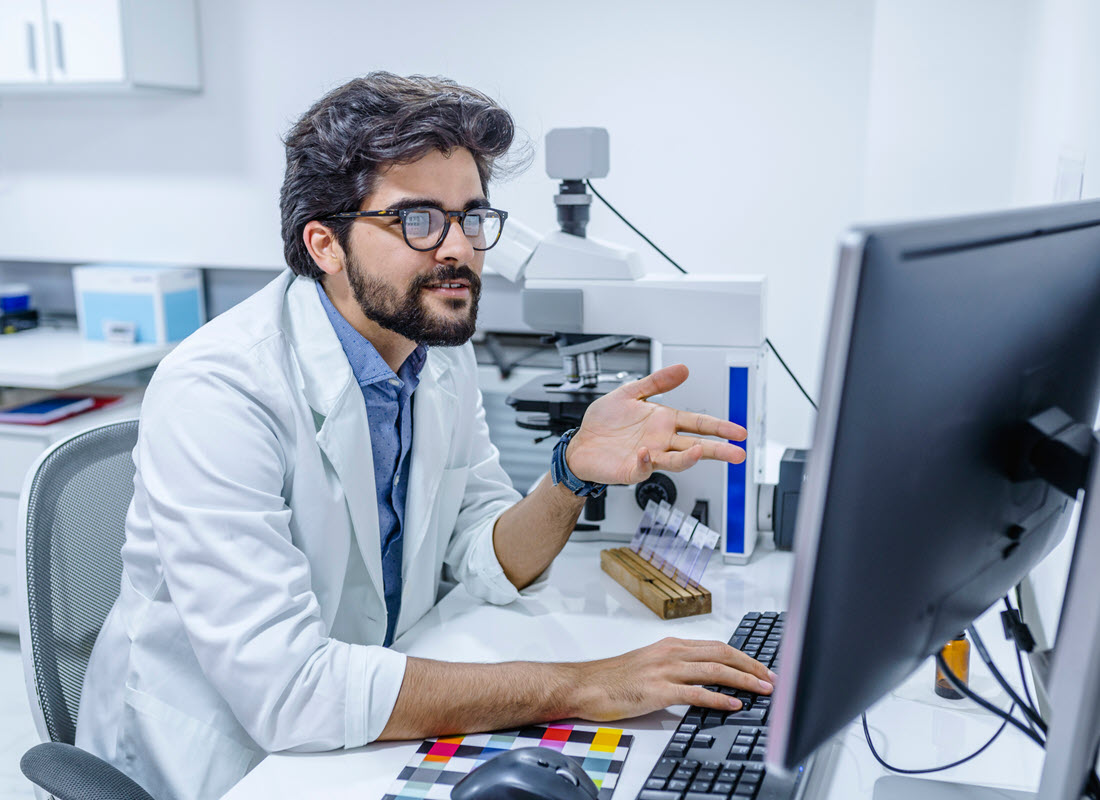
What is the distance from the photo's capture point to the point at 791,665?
0.54 metres

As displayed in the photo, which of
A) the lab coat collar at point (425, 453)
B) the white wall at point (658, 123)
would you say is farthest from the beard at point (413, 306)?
the white wall at point (658, 123)

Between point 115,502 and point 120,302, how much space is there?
6.00ft

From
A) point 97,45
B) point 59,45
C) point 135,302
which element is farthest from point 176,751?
point 59,45

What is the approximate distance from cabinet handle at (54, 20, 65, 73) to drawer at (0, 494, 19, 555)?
3.94ft

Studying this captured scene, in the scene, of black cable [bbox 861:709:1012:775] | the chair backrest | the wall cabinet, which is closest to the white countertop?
the wall cabinet

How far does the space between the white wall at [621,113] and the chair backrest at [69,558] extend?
1.48 metres

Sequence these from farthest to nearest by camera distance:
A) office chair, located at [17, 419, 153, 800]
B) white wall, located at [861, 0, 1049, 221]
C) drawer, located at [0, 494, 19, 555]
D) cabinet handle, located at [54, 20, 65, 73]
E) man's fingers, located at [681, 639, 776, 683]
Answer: cabinet handle, located at [54, 20, 65, 73] → drawer, located at [0, 494, 19, 555] → white wall, located at [861, 0, 1049, 221] → office chair, located at [17, 419, 153, 800] → man's fingers, located at [681, 639, 776, 683]

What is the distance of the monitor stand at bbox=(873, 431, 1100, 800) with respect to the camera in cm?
60

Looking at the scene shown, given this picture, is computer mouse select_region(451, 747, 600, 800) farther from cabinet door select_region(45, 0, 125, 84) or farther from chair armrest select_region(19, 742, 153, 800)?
cabinet door select_region(45, 0, 125, 84)

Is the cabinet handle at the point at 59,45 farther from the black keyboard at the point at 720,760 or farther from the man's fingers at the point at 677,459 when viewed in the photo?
the black keyboard at the point at 720,760

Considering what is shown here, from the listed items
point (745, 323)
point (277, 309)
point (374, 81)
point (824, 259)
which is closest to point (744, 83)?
point (824, 259)

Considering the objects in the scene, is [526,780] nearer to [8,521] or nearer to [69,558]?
[69,558]

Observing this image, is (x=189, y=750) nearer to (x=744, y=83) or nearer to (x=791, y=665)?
(x=791, y=665)

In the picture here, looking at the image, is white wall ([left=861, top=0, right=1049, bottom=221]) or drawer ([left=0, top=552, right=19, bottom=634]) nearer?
white wall ([left=861, top=0, right=1049, bottom=221])
